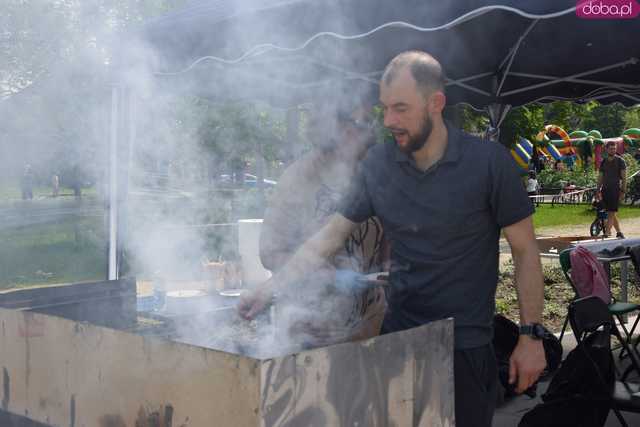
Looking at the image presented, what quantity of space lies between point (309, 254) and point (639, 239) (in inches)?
162

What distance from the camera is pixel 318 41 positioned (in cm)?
325

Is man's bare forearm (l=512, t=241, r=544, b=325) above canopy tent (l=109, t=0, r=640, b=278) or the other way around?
the other way around

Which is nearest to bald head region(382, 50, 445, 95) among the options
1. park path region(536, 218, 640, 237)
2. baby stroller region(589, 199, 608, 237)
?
baby stroller region(589, 199, 608, 237)

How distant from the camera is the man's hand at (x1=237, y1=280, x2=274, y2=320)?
2.10m

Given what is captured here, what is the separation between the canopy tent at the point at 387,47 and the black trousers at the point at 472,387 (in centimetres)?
155

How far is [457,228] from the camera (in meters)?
1.80

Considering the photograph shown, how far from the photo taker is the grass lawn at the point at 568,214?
1498 centimetres

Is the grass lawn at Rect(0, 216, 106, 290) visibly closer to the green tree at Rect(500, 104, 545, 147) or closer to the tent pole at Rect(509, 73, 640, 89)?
the tent pole at Rect(509, 73, 640, 89)

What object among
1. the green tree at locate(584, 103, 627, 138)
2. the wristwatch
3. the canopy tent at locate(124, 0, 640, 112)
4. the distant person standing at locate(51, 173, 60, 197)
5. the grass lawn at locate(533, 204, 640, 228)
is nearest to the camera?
the wristwatch

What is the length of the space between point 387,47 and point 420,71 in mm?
2292

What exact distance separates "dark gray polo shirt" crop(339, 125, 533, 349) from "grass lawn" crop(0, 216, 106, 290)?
6006 mm

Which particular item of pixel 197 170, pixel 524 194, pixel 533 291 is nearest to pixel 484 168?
pixel 524 194

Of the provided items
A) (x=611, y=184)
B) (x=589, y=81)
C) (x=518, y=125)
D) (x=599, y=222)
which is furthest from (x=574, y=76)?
(x=518, y=125)

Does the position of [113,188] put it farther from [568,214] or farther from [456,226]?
[568,214]
